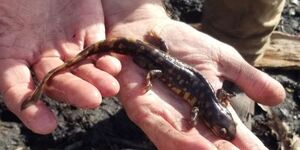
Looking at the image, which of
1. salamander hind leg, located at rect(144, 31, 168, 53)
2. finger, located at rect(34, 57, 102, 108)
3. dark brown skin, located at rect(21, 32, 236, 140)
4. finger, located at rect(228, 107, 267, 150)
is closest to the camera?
finger, located at rect(34, 57, 102, 108)

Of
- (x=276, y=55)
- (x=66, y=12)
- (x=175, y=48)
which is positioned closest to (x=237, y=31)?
(x=276, y=55)

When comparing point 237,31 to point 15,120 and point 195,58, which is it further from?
point 15,120

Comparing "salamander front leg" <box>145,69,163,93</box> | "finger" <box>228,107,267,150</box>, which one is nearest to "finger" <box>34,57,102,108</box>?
"salamander front leg" <box>145,69,163,93</box>

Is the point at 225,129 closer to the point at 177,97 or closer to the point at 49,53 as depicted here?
the point at 177,97

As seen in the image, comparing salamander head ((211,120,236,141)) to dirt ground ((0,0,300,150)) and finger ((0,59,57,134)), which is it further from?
finger ((0,59,57,134))

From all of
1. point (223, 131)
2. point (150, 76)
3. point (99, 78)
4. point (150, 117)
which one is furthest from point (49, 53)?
point (223, 131)

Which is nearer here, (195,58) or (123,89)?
(123,89)
